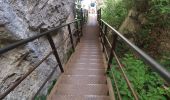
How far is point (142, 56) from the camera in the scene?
1164 millimetres

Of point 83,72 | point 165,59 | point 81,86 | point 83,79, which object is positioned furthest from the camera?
point 165,59

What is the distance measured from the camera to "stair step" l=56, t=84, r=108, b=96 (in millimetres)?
3158

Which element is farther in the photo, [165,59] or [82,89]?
[165,59]

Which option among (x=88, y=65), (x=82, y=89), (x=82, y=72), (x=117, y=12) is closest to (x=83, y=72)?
(x=82, y=72)

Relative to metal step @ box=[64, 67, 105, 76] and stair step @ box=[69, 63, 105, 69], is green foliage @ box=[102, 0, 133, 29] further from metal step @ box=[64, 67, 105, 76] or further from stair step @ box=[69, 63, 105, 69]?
metal step @ box=[64, 67, 105, 76]

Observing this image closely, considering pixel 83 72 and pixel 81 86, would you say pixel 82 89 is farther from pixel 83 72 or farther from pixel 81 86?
pixel 83 72

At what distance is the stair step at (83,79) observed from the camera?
366cm

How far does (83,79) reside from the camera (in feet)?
12.5

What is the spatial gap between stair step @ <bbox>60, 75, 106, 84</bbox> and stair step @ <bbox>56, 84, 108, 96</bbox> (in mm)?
227

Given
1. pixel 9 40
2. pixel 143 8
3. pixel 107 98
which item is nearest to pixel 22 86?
pixel 9 40

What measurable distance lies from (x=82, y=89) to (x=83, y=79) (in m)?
0.51

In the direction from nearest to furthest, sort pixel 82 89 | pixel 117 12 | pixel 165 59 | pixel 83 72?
pixel 82 89, pixel 83 72, pixel 165 59, pixel 117 12

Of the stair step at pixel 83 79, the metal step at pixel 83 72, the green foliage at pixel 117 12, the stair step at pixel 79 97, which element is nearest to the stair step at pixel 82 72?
the metal step at pixel 83 72

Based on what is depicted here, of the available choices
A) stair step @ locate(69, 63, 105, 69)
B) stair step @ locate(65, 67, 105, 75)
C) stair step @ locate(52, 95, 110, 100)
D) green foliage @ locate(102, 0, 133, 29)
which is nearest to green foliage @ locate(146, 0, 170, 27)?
green foliage @ locate(102, 0, 133, 29)
